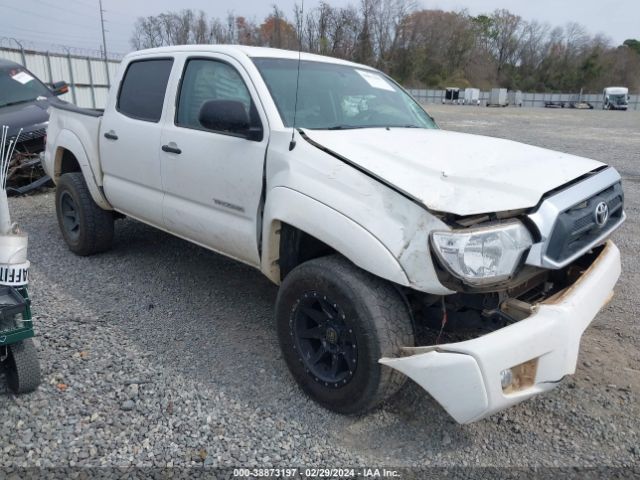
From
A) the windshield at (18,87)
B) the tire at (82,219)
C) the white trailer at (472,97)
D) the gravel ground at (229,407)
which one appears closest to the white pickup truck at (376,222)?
the gravel ground at (229,407)

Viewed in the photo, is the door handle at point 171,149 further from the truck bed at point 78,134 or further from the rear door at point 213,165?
the truck bed at point 78,134

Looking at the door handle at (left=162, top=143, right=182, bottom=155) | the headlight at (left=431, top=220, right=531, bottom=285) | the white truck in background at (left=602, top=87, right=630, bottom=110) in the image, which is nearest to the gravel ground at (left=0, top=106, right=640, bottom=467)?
the headlight at (left=431, top=220, right=531, bottom=285)

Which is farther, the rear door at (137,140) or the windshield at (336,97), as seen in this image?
the rear door at (137,140)

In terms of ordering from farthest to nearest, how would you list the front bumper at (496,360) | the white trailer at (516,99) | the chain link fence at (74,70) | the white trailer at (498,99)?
1. the white trailer at (516,99)
2. the white trailer at (498,99)
3. the chain link fence at (74,70)
4. the front bumper at (496,360)

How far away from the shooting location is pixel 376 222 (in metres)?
2.49

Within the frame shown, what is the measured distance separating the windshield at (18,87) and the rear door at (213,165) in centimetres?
570

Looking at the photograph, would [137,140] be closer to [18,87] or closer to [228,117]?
[228,117]

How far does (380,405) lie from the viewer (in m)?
2.91

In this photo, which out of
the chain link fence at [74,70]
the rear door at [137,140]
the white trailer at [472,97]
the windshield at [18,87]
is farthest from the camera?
the white trailer at [472,97]

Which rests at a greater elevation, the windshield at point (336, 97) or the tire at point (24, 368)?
the windshield at point (336, 97)

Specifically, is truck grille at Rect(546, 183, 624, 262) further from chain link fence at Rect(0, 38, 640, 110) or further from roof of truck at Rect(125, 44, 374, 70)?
chain link fence at Rect(0, 38, 640, 110)

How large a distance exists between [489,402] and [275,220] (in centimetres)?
145

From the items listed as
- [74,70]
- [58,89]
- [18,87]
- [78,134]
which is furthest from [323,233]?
[74,70]

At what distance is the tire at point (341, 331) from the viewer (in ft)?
8.34
